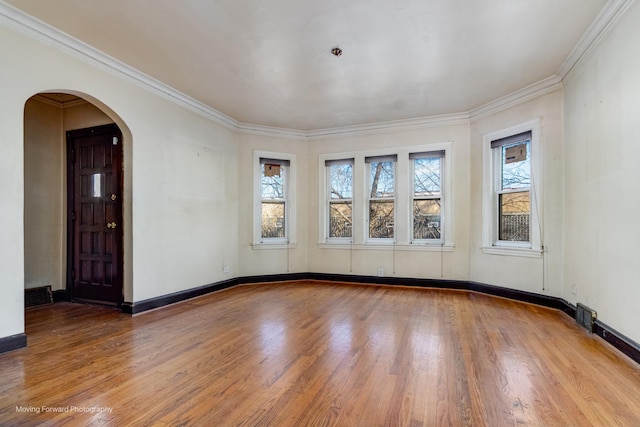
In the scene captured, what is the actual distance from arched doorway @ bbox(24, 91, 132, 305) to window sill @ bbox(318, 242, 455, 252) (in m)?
3.38

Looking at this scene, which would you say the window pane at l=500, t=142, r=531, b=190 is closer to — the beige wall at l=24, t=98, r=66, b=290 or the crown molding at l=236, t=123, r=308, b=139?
the crown molding at l=236, t=123, r=308, b=139

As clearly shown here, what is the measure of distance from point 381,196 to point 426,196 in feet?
2.55

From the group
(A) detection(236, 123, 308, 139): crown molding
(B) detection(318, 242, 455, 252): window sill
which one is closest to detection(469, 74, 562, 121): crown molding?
(B) detection(318, 242, 455, 252): window sill

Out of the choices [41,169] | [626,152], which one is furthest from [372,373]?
[41,169]

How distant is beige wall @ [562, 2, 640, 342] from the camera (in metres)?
2.49

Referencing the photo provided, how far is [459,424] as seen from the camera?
1.72 meters

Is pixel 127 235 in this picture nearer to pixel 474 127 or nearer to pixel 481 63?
pixel 481 63

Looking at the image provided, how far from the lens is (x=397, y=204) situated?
5.54 meters

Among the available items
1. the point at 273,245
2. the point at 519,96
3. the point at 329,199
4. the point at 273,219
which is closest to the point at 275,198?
the point at 273,219

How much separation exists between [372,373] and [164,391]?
4.67 feet

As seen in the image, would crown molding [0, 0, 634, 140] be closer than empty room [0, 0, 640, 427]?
No

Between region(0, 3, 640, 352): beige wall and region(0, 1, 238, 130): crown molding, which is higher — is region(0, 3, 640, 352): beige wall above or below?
below

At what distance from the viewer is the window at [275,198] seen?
5883 mm

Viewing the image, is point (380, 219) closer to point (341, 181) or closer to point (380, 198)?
point (380, 198)
